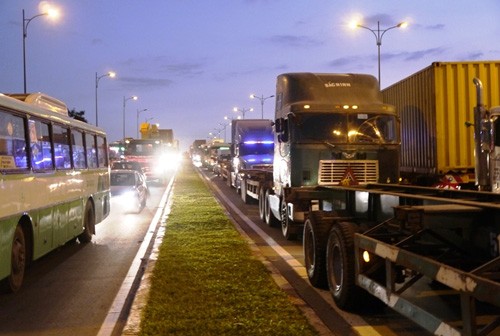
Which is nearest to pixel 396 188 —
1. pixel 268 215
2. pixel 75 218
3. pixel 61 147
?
pixel 61 147

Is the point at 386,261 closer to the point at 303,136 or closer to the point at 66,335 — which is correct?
the point at 66,335

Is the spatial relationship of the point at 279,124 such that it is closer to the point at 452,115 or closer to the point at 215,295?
the point at 452,115

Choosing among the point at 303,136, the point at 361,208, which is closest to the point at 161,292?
A: the point at 361,208

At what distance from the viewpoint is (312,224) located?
31.5ft

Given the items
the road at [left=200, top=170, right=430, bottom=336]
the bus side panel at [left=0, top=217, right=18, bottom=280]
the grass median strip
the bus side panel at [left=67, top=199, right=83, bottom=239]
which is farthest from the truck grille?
the bus side panel at [left=0, top=217, right=18, bottom=280]

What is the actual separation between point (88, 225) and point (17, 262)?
18.1 feet

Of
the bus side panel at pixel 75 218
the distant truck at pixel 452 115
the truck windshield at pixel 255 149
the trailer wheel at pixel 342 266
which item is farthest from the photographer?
the truck windshield at pixel 255 149

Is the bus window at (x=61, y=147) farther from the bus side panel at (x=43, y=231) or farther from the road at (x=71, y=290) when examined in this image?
the road at (x=71, y=290)

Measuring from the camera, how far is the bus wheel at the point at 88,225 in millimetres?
14820

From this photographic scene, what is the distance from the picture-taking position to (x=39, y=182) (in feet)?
34.7

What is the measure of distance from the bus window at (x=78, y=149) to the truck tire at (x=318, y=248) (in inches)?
240

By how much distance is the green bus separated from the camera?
29.9ft

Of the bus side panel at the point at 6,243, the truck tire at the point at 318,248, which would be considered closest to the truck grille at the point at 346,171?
the truck tire at the point at 318,248

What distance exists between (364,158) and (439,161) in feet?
8.42
